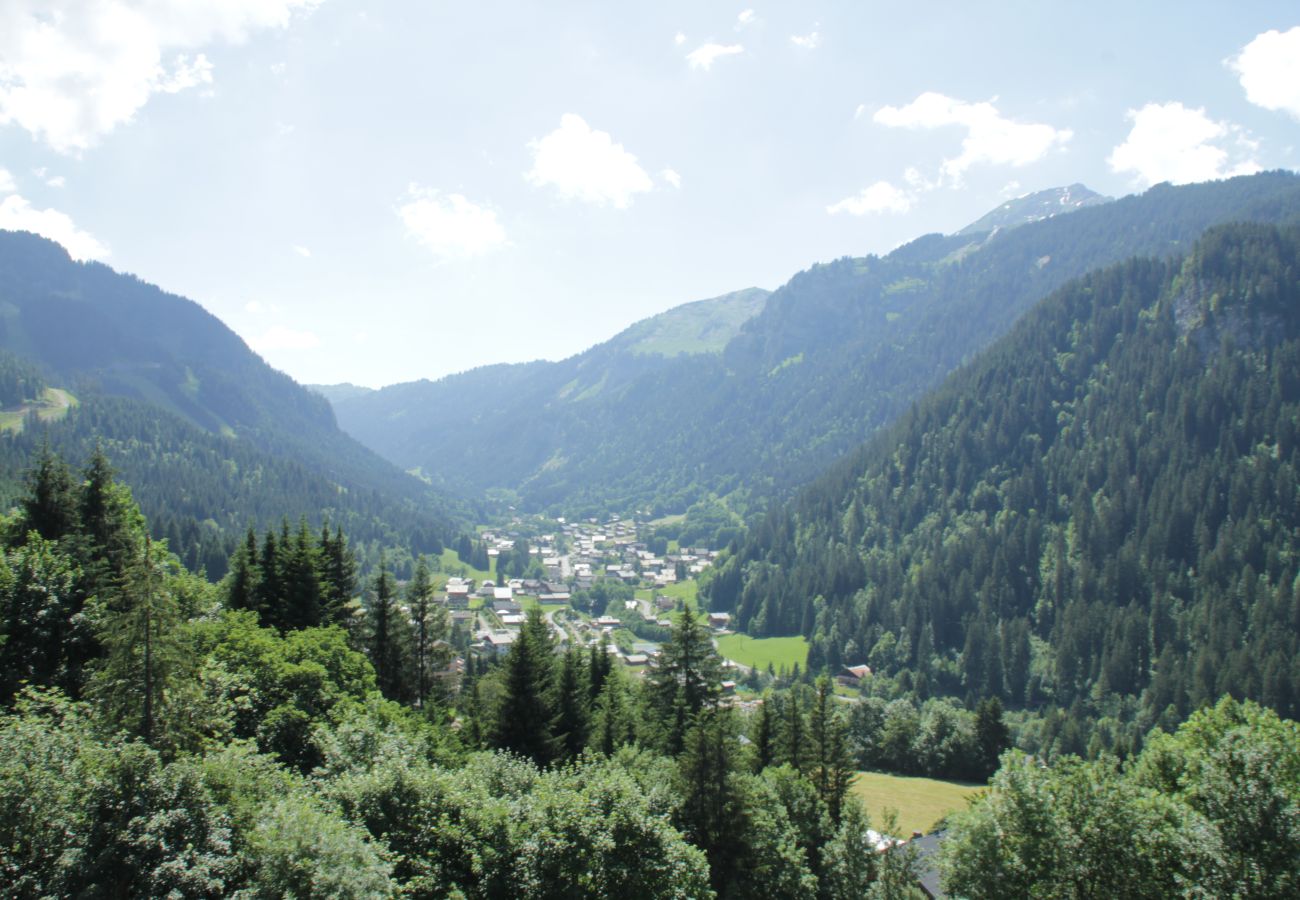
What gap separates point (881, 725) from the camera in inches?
3209

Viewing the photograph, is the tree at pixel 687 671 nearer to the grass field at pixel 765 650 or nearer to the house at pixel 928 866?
the house at pixel 928 866

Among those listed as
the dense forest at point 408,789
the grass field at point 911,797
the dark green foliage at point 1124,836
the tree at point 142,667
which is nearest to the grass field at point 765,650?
the grass field at point 911,797

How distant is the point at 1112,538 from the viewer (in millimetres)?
150750

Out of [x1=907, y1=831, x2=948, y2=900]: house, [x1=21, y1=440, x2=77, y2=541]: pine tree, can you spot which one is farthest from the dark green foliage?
[x1=21, y1=440, x2=77, y2=541]: pine tree

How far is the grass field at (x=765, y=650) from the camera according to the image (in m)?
143

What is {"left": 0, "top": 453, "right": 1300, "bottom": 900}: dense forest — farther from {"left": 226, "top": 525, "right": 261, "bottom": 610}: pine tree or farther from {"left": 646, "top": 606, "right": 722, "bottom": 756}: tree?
{"left": 646, "top": 606, "right": 722, "bottom": 756}: tree

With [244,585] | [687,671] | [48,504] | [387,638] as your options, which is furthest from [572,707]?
[48,504]

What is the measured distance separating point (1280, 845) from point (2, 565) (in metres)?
48.9

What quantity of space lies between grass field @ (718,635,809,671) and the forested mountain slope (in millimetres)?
4685

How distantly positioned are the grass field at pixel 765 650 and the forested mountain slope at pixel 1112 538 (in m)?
4.69

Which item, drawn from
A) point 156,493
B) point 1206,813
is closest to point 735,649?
point 1206,813

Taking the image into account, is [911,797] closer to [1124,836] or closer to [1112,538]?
[1124,836]

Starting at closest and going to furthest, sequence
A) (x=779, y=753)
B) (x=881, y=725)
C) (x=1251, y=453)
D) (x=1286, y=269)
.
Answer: (x=779, y=753)
(x=881, y=725)
(x=1251, y=453)
(x=1286, y=269)

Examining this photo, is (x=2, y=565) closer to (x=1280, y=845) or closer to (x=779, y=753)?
(x=779, y=753)
